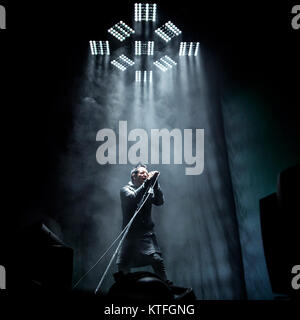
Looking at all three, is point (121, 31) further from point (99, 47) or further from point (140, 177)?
point (140, 177)

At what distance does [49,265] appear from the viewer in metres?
1.56

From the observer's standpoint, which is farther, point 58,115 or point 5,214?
point 58,115

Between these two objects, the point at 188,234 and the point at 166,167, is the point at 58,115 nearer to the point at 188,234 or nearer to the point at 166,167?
the point at 166,167

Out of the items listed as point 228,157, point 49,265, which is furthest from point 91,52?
point 49,265

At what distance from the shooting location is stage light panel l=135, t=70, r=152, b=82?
409cm

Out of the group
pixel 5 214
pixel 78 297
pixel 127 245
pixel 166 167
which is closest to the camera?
pixel 78 297

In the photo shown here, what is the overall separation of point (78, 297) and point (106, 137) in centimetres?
292

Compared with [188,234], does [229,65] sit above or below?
above

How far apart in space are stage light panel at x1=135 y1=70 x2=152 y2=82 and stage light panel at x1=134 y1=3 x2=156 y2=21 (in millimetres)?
809

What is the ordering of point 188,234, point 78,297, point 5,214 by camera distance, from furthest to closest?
point 188,234, point 5,214, point 78,297

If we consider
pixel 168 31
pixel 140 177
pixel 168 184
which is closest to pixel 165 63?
pixel 168 31

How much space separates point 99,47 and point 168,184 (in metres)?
2.33

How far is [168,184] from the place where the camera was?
12.9ft
